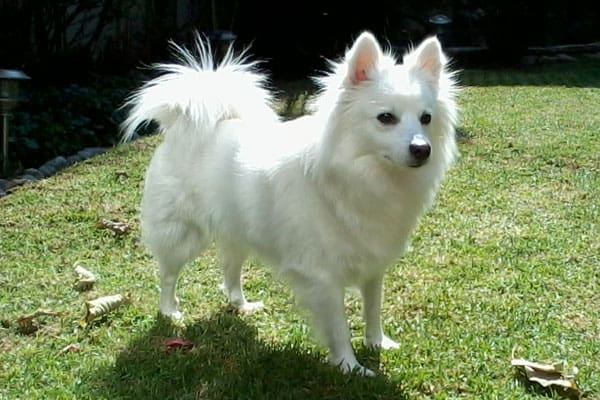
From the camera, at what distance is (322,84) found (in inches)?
118

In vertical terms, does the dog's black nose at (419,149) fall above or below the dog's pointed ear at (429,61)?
below

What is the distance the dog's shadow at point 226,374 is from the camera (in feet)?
9.17

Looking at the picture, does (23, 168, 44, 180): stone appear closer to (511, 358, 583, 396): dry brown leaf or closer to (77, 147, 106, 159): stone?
(77, 147, 106, 159): stone

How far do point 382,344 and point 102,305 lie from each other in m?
1.33

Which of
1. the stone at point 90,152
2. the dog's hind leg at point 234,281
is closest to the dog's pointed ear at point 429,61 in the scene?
the dog's hind leg at point 234,281

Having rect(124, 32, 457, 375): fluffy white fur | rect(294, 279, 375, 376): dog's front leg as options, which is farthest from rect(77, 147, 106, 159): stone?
rect(294, 279, 375, 376): dog's front leg

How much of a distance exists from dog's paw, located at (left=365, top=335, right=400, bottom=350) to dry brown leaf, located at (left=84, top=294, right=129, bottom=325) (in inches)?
48.8

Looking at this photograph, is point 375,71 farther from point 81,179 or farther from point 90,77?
point 90,77

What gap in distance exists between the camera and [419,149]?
2619 mm

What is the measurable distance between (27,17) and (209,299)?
6.55 m

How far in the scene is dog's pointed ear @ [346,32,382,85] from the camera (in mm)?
2777

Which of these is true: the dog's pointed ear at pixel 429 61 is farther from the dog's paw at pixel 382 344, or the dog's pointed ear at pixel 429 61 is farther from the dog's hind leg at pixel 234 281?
the dog's hind leg at pixel 234 281

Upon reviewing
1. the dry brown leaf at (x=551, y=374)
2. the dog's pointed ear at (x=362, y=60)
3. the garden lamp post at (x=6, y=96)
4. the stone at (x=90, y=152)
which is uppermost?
the dog's pointed ear at (x=362, y=60)

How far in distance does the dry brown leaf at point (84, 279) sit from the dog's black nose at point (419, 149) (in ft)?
6.73
